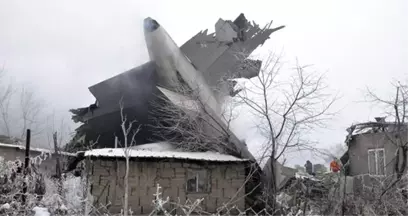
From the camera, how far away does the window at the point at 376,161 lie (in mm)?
15506

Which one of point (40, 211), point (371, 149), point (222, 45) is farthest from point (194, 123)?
point (371, 149)

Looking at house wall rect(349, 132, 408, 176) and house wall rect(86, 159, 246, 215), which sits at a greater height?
house wall rect(349, 132, 408, 176)

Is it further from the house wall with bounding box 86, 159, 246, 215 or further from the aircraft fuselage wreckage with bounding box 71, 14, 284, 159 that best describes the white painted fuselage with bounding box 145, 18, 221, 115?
the house wall with bounding box 86, 159, 246, 215

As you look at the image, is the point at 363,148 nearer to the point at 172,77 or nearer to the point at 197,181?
the point at 197,181

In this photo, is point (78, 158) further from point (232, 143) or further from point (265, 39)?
point (265, 39)

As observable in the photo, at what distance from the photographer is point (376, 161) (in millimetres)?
15953

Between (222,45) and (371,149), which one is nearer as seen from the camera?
(371,149)

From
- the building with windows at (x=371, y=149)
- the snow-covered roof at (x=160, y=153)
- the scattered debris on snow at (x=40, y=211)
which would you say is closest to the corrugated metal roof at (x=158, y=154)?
the snow-covered roof at (x=160, y=153)

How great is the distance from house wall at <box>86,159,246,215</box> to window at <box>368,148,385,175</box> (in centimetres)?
618

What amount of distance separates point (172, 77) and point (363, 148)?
897 centimetres

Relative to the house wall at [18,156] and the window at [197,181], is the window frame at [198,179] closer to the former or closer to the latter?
the window at [197,181]

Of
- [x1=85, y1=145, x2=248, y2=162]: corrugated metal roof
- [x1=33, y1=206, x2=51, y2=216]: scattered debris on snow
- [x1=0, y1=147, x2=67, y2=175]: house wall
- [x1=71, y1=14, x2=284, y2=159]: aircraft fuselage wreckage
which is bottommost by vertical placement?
[x1=33, y1=206, x2=51, y2=216]: scattered debris on snow

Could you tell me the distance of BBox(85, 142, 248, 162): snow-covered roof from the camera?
11.2 metres

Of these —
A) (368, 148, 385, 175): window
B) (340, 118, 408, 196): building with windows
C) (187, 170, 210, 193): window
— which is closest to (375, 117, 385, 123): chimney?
(340, 118, 408, 196): building with windows
